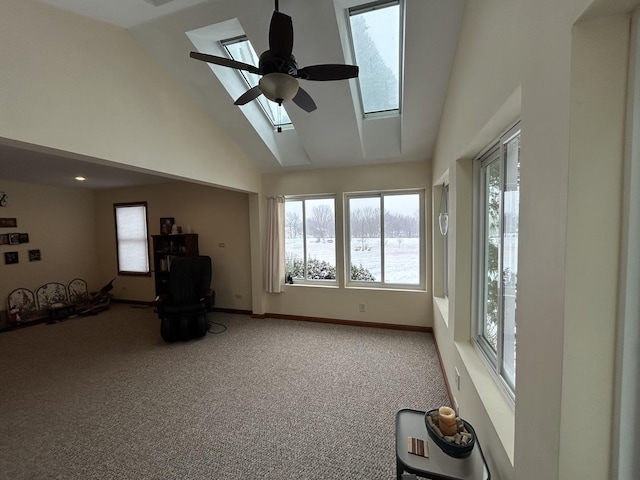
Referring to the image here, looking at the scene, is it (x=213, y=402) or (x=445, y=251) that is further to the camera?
(x=445, y=251)

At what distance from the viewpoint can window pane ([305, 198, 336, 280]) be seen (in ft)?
14.1

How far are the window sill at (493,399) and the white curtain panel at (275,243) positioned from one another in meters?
3.01

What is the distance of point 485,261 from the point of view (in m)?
1.94

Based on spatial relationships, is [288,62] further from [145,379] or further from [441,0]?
[145,379]

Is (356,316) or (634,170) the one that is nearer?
(634,170)

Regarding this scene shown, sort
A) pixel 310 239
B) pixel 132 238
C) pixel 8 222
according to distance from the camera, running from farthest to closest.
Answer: pixel 132 238, pixel 8 222, pixel 310 239

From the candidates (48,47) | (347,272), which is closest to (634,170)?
(48,47)

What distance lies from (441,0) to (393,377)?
10.5 ft

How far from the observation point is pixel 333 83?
262cm

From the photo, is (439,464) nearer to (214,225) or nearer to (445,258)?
(445,258)

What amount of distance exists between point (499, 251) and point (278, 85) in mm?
1690

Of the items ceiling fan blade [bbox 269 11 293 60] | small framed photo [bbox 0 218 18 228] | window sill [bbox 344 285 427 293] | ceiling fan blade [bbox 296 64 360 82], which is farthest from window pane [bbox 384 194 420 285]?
small framed photo [bbox 0 218 18 228]

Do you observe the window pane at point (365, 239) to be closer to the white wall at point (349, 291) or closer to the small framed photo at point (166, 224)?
the white wall at point (349, 291)

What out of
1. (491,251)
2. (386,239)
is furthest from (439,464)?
(386,239)
